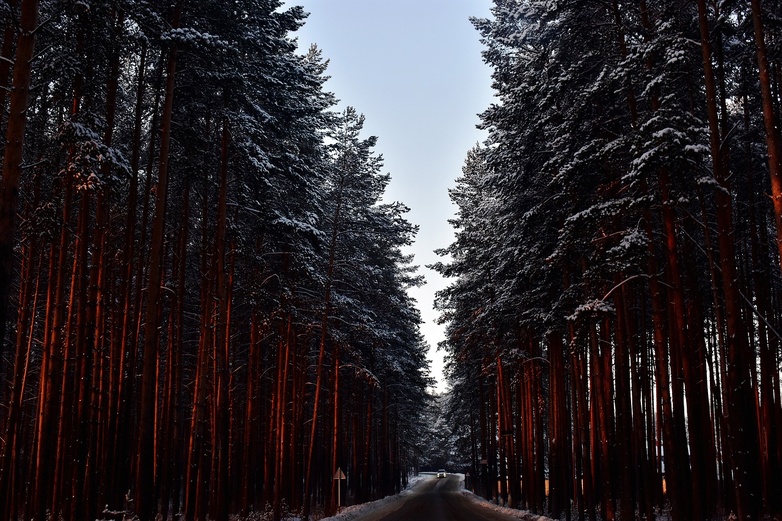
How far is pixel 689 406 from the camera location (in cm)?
1284

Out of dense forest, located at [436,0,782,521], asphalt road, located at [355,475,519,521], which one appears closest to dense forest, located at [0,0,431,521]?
asphalt road, located at [355,475,519,521]

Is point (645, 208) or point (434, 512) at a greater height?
point (645, 208)

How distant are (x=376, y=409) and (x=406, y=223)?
99.6ft

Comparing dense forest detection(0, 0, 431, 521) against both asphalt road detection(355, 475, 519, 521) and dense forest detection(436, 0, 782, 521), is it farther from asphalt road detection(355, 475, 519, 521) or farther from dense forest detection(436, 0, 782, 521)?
dense forest detection(436, 0, 782, 521)

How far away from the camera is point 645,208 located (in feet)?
45.3

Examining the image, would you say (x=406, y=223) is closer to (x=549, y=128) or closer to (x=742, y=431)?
(x=549, y=128)

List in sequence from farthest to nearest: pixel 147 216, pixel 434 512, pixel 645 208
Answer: pixel 434 512 < pixel 147 216 < pixel 645 208

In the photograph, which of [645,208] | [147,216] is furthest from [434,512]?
[645,208]

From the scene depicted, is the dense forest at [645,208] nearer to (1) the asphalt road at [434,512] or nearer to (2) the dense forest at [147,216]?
(1) the asphalt road at [434,512]

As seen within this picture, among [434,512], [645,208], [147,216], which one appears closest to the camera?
[645,208]

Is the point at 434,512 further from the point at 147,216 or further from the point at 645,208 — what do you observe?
the point at 645,208

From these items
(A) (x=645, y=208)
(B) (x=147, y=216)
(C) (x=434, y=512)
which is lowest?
(C) (x=434, y=512)

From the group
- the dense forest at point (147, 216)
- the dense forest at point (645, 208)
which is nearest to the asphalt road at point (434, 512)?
the dense forest at point (645, 208)

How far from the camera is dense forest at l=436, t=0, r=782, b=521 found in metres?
11.8
